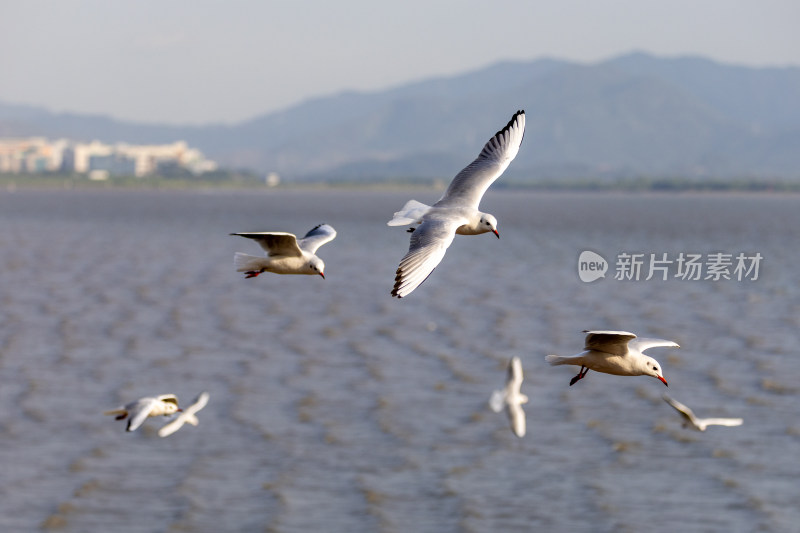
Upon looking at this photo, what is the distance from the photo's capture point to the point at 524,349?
5759 centimetres

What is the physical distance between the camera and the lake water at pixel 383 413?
34281 mm

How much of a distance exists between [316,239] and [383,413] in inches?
1190

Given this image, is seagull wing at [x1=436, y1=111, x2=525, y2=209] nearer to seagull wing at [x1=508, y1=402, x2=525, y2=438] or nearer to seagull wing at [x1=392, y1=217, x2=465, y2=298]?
seagull wing at [x1=392, y1=217, x2=465, y2=298]

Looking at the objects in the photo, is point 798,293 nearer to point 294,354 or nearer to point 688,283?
point 688,283

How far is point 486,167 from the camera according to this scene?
14.9m

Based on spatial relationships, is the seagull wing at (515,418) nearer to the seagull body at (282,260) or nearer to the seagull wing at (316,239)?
the seagull wing at (316,239)

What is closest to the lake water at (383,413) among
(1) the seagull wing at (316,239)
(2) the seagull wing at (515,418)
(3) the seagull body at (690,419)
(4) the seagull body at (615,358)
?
(2) the seagull wing at (515,418)

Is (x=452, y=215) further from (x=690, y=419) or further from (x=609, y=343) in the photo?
(x=690, y=419)

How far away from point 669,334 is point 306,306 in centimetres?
2400

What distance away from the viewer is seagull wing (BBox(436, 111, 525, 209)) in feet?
45.7

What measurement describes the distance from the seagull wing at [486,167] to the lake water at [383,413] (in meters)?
19.8

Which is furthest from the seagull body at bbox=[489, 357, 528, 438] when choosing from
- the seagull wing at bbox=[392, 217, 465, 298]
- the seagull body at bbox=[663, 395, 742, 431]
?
the seagull wing at bbox=[392, 217, 465, 298]

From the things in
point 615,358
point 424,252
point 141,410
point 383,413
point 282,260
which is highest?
point 424,252

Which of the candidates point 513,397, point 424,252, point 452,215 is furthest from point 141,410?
point 513,397
